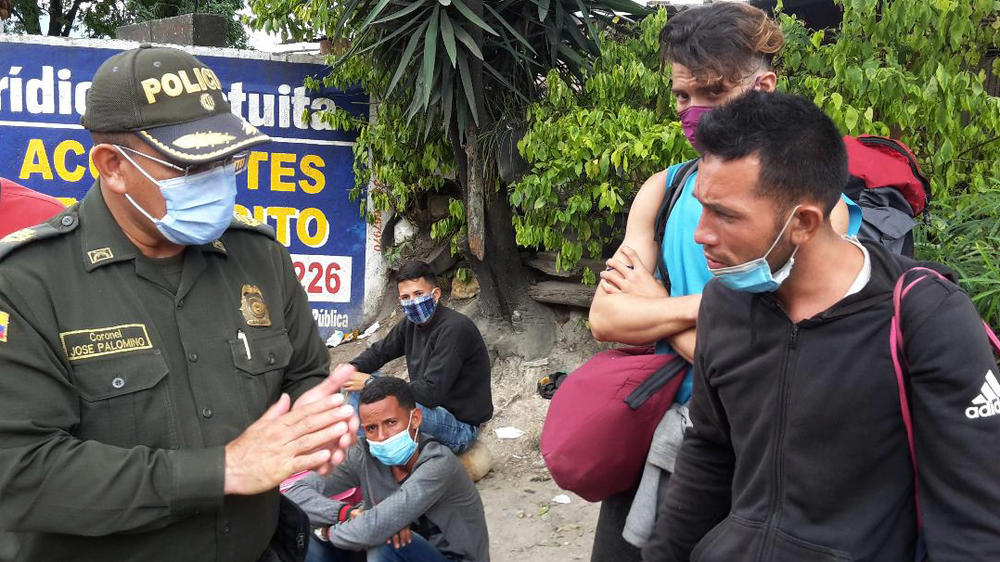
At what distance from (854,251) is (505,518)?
4013mm

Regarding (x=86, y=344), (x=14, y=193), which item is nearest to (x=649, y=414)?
(x=86, y=344)

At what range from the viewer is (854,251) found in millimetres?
1646

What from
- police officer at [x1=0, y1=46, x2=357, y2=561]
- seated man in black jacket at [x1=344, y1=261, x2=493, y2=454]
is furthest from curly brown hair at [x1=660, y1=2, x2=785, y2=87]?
seated man in black jacket at [x1=344, y1=261, x2=493, y2=454]

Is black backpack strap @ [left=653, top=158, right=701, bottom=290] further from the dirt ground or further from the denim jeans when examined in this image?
the dirt ground

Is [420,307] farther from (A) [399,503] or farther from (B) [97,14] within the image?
(B) [97,14]

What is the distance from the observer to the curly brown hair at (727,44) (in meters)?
2.07

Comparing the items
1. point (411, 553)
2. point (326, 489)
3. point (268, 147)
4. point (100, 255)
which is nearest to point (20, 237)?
point (100, 255)

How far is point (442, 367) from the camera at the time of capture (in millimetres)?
5633

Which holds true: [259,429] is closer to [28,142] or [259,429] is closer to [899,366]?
[899,366]

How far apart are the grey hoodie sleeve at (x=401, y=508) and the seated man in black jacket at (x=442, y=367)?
1.51m

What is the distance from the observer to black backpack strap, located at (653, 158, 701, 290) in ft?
7.06

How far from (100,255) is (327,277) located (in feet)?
21.2

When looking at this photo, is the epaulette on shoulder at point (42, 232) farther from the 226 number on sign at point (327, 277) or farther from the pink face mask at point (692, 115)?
the 226 number on sign at point (327, 277)

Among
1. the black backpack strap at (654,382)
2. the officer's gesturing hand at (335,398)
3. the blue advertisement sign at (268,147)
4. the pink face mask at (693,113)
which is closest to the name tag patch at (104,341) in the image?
the officer's gesturing hand at (335,398)
